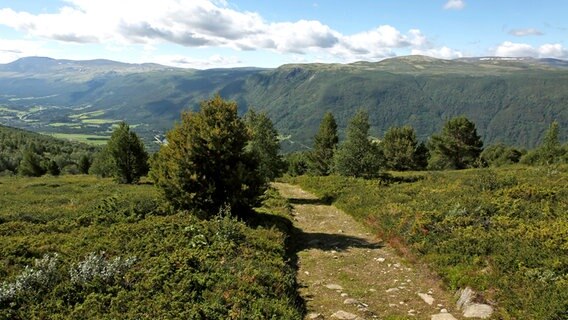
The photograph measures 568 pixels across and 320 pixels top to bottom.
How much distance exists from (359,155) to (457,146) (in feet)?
153

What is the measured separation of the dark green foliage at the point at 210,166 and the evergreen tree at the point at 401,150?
57946 millimetres

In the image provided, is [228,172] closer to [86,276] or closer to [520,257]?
[86,276]

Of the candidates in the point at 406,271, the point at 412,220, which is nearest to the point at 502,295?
the point at 406,271

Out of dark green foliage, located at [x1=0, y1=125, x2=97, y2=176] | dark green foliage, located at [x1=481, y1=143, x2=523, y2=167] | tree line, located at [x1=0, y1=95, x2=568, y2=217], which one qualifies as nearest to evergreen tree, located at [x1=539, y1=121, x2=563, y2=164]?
tree line, located at [x1=0, y1=95, x2=568, y2=217]

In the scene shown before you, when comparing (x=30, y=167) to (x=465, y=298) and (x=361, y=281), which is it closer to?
(x=361, y=281)

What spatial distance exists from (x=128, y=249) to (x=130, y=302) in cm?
418

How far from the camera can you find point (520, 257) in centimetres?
1380

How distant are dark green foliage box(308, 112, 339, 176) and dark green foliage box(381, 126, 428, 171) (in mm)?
14003

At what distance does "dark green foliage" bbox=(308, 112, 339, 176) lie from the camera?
213 feet

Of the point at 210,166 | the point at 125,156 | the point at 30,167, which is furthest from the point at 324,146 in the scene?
the point at 30,167

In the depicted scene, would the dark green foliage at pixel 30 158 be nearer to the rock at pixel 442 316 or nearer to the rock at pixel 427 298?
the rock at pixel 427 298

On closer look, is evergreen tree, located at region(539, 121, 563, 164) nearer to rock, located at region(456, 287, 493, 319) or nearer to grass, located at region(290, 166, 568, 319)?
grass, located at region(290, 166, 568, 319)

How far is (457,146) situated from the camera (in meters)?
79.8

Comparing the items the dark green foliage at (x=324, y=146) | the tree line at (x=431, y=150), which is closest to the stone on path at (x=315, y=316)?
the tree line at (x=431, y=150)
